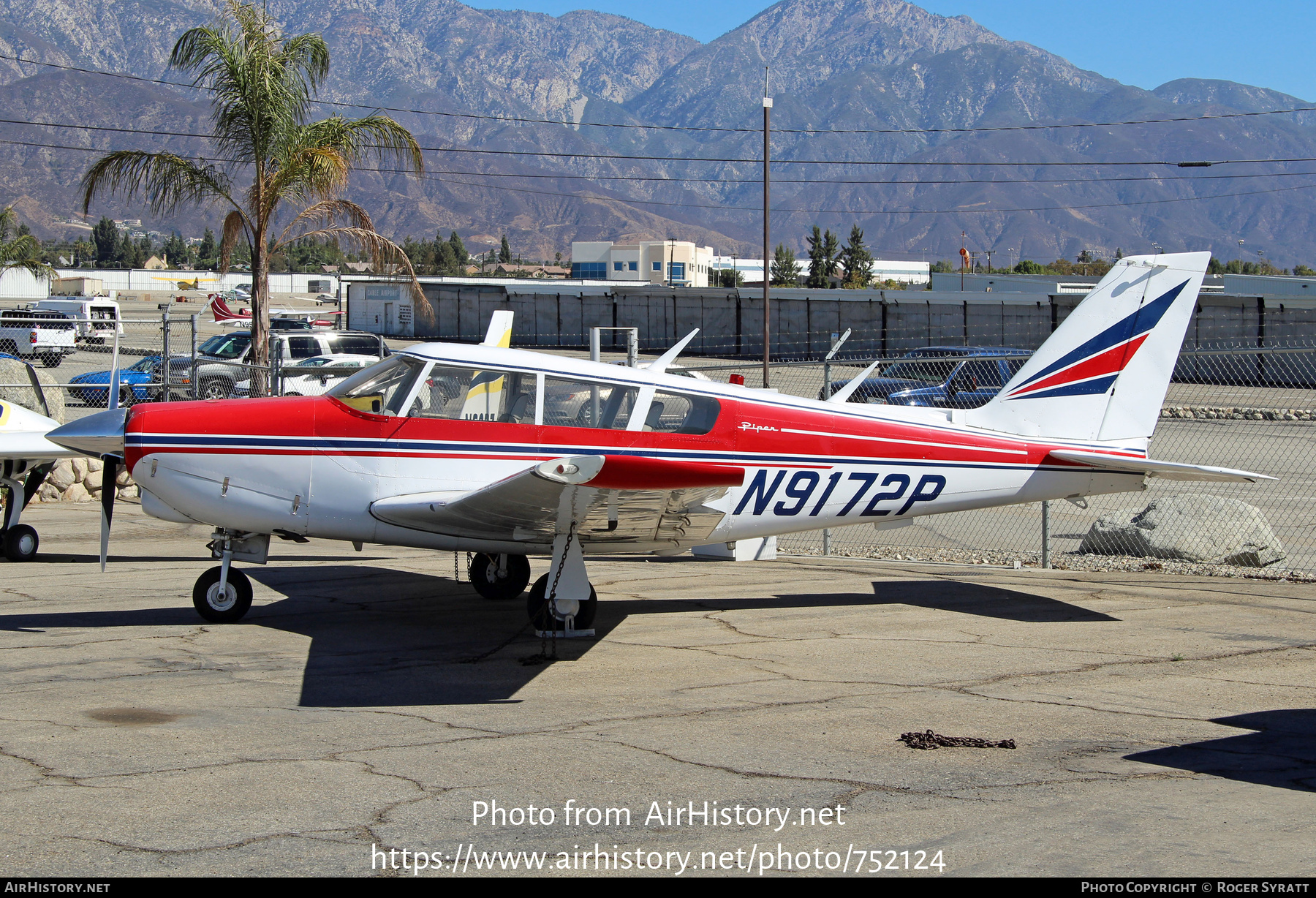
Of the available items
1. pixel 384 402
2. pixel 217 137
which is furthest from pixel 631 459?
pixel 217 137

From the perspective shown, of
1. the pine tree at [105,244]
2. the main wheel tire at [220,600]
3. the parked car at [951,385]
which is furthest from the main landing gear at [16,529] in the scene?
the pine tree at [105,244]

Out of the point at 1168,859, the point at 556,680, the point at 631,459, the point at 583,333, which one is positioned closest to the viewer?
the point at 1168,859

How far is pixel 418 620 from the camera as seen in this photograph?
30.8 feet

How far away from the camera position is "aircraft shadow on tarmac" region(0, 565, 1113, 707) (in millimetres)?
7379

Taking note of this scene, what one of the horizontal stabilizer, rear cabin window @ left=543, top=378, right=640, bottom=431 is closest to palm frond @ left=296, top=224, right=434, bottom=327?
rear cabin window @ left=543, top=378, right=640, bottom=431

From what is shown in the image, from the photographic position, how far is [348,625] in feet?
29.9

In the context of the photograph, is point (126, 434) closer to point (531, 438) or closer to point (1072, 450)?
point (531, 438)

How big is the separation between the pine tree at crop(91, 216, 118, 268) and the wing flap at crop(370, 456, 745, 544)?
153802 millimetres

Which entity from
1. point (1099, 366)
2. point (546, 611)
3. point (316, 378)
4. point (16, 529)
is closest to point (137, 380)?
point (316, 378)

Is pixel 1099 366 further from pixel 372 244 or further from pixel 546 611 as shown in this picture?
pixel 372 244

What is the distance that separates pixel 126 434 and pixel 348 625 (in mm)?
2274

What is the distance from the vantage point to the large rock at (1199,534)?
11.8m

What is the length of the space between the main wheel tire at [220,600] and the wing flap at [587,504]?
4.54 ft

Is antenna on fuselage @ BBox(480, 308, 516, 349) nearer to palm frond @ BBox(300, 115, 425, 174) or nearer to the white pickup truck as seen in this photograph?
palm frond @ BBox(300, 115, 425, 174)
